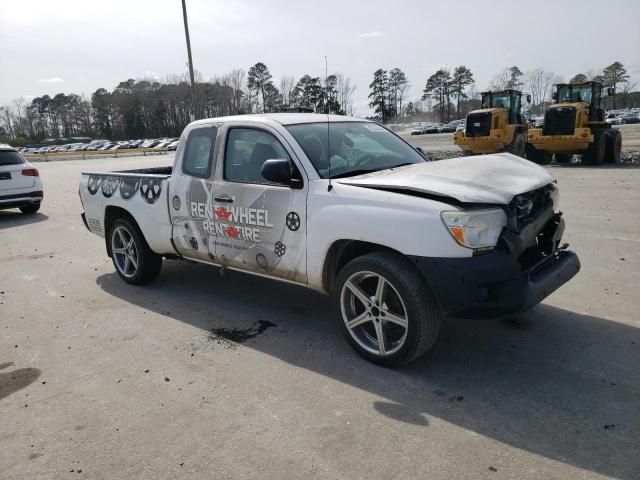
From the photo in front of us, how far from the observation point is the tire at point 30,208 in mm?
12221

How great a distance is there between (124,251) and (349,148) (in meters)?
3.23

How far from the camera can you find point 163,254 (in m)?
5.74

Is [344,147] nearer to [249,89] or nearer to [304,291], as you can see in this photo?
[304,291]

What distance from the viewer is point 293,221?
4.17m

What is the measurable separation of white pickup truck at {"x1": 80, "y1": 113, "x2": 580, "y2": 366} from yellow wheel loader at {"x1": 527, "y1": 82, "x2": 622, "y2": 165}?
590 inches

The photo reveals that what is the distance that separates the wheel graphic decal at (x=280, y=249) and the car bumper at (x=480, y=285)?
1248 millimetres

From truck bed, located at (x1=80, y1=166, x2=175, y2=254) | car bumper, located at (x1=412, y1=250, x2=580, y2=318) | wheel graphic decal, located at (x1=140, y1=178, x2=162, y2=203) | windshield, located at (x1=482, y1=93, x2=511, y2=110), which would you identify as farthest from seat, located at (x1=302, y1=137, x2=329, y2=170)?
windshield, located at (x1=482, y1=93, x2=511, y2=110)

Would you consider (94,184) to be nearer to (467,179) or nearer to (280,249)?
(280,249)

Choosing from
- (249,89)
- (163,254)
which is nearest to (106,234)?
(163,254)

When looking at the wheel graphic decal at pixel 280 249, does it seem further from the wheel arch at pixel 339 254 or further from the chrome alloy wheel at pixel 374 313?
the chrome alloy wheel at pixel 374 313

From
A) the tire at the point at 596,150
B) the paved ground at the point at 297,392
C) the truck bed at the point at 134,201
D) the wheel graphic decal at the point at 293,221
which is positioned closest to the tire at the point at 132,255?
Result: the truck bed at the point at 134,201

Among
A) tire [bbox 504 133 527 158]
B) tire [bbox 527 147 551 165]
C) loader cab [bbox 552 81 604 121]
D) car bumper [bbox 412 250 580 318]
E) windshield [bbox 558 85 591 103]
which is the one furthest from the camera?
tire [bbox 504 133 527 158]

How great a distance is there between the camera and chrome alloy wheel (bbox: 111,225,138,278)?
240 inches

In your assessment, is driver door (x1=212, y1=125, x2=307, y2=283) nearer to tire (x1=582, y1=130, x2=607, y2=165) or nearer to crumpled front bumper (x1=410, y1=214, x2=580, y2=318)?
crumpled front bumper (x1=410, y1=214, x2=580, y2=318)
